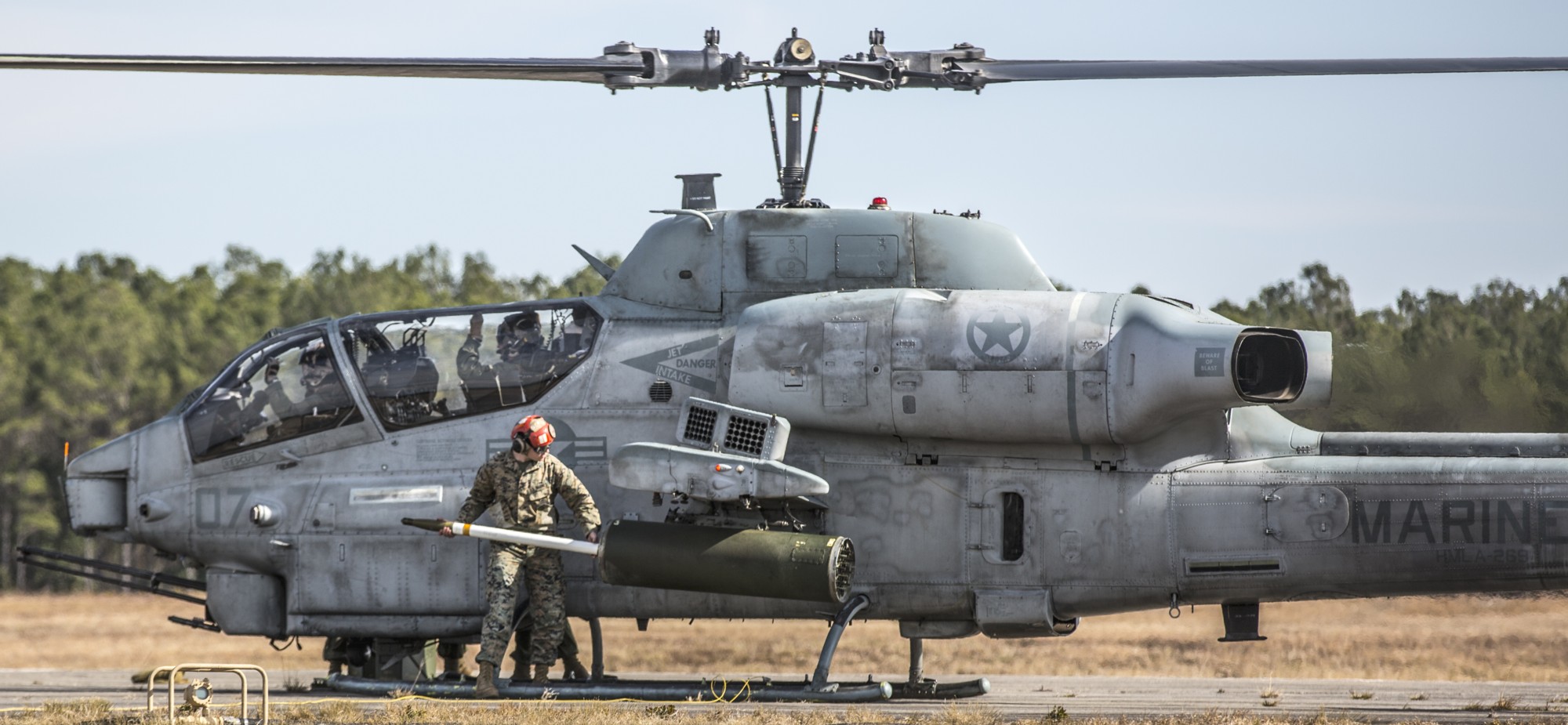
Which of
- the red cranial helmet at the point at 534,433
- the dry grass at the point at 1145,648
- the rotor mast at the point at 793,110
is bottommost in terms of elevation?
the dry grass at the point at 1145,648

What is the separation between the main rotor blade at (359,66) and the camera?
1090 cm

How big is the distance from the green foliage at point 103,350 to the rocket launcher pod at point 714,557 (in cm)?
3070

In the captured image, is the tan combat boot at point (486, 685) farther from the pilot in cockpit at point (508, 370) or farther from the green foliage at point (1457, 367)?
the green foliage at point (1457, 367)

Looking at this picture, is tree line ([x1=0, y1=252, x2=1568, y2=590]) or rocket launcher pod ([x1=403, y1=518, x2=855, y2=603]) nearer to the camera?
rocket launcher pod ([x1=403, y1=518, x2=855, y2=603])

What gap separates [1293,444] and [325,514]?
281 inches

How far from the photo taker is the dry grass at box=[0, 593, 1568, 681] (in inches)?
672

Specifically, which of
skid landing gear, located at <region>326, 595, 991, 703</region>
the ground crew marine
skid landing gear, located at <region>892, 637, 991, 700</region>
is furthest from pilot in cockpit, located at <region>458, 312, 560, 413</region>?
skid landing gear, located at <region>892, 637, 991, 700</region>

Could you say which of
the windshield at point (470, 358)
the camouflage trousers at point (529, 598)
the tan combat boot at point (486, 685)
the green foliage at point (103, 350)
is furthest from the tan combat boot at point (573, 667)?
the green foliage at point (103, 350)

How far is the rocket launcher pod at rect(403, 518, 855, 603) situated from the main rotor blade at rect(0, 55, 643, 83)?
3.18 meters

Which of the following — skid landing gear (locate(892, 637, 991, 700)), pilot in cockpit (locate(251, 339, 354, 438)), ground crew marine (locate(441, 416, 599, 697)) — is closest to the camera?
ground crew marine (locate(441, 416, 599, 697))

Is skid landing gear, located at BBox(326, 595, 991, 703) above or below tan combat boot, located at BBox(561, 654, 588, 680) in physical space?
above

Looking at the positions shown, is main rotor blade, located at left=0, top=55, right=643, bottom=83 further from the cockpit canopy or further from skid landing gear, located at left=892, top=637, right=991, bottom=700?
skid landing gear, located at left=892, top=637, right=991, bottom=700

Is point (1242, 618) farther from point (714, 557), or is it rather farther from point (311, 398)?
point (311, 398)

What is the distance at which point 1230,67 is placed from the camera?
11109mm
